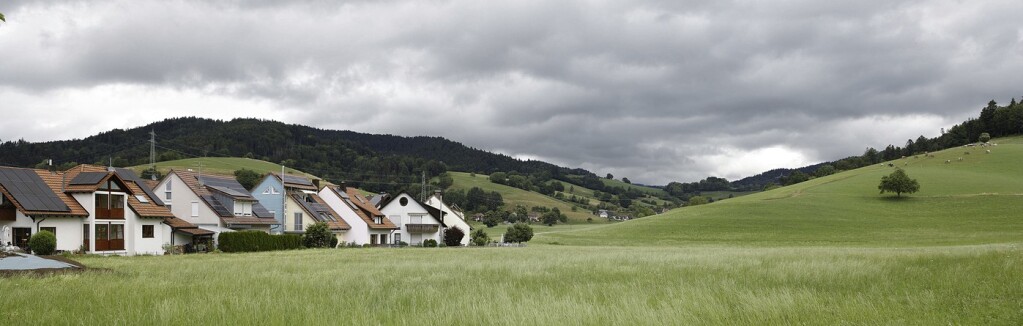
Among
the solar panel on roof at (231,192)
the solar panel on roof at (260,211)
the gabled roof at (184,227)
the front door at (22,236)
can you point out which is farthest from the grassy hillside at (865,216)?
the front door at (22,236)

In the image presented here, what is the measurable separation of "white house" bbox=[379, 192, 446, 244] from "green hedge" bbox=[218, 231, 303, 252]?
31.8 m

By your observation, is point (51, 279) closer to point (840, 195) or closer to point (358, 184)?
point (840, 195)

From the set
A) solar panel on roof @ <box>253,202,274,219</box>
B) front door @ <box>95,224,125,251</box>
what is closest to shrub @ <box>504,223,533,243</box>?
solar panel on roof @ <box>253,202,274,219</box>

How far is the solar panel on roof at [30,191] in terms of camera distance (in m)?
42.2

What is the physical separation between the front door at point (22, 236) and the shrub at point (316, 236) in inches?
804

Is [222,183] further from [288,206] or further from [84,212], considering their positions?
[84,212]

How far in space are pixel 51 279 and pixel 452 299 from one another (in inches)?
379

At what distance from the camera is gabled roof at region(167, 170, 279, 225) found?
195 feet

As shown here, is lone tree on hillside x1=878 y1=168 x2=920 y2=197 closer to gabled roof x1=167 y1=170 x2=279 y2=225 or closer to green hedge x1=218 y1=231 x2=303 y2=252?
gabled roof x1=167 y1=170 x2=279 y2=225

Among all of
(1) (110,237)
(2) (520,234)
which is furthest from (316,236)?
(2) (520,234)

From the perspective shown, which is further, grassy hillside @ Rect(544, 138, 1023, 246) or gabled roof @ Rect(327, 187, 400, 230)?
grassy hillside @ Rect(544, 138, 1023, 246)

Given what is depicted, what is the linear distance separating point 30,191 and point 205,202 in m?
16.1

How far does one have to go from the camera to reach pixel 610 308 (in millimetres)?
10094

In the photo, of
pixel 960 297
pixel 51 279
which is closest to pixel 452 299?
pixel 960 297
